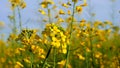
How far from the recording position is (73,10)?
383 centimetres

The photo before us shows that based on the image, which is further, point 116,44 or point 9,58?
point 116,44

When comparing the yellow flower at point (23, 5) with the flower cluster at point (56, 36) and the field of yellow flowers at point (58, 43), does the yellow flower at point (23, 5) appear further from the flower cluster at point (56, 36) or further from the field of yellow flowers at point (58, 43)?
the flower cluster at point (56, 36)

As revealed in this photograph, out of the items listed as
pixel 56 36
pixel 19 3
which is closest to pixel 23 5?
pixel 19 3

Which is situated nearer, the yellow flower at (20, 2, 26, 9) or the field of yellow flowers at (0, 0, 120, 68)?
the field of yellow flowers at (0, 0, 120, 68)

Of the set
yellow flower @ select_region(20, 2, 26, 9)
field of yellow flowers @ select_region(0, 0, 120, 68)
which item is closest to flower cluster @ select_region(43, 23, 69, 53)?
field of yellow flowers @ select_region(0, 0, 120, 68)

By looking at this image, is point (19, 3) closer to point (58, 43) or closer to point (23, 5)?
point (23, 5)

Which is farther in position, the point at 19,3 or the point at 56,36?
the point at 19,3

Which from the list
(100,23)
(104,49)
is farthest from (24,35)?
(104,49)

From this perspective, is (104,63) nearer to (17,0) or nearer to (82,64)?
(82,64)

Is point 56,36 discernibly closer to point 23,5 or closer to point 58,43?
point 58,43

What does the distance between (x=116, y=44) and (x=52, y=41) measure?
23.1 ft

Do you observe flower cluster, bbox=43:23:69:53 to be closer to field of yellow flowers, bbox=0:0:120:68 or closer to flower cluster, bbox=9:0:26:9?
field of yellow flowers, bbox=0:0:120:68

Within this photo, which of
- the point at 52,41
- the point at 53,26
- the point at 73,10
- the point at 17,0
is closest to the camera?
the point at 52,41

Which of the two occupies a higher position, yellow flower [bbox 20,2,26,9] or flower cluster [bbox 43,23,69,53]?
yellow flower [bbox 20,2,26,9]
